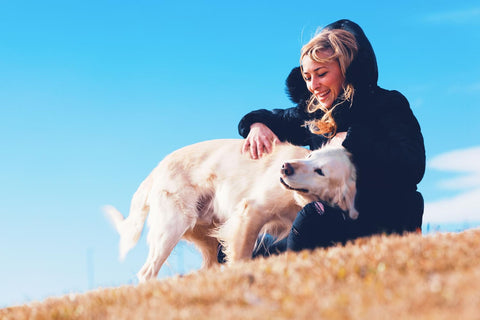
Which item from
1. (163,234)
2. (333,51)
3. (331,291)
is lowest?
(331,291)

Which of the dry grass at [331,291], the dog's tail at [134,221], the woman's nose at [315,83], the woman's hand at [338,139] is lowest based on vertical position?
the dry grass at [331,291]

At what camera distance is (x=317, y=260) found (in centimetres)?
336

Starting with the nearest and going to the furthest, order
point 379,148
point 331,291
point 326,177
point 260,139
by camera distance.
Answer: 1. point 331,291
2. point 379,148
3. point 326,177
4. point 260,139

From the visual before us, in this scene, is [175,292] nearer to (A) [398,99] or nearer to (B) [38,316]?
(B) [38,316]

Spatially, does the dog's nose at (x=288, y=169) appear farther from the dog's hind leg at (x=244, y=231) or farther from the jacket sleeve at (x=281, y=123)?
the jacket sleeve at (x=281, y=123)

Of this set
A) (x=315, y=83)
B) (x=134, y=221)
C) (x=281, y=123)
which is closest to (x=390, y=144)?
(x=315, y=83)

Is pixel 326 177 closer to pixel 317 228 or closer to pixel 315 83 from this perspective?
pixel 317 228

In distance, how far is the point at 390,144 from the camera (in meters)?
4.58

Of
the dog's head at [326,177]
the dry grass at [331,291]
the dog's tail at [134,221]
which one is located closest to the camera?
the dry grass at [331,291]

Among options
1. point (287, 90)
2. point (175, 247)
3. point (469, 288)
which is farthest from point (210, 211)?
point (469, 288)

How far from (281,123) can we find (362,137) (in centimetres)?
141

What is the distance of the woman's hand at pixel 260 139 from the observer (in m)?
5.65

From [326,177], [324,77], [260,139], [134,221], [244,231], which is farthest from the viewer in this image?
[134,221]

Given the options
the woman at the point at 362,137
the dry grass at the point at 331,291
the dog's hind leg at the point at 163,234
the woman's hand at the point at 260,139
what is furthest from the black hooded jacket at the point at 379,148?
the dog's hind leg at the point at 163,234
